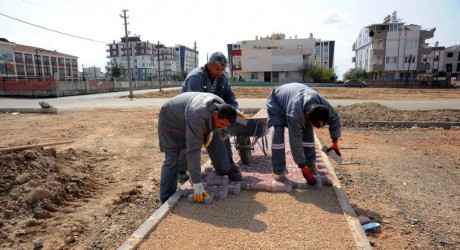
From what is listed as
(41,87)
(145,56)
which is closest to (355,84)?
(41,87)

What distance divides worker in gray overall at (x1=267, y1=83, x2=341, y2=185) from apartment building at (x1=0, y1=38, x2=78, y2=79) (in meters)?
46.2

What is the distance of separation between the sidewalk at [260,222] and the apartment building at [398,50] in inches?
1986

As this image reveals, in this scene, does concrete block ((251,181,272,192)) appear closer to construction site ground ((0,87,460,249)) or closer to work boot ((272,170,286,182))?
construction site ground ((0,87,460,249))

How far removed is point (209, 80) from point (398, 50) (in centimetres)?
5098

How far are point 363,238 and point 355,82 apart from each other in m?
40.7

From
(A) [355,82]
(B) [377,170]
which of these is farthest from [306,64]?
(B) [377,170]

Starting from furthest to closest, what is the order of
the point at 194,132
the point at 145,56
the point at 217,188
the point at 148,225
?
the point at 145,56
the point at 217,188
the point at 194,132
the point at 148,225

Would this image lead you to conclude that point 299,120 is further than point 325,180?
No

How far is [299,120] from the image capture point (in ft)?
11.6

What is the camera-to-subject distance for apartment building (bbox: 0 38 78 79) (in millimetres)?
46500

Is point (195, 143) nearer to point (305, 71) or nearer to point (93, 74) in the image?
point (305, 71)

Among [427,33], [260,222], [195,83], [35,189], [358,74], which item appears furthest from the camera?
[358,74]

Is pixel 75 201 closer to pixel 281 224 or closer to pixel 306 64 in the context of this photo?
pixel 281 224

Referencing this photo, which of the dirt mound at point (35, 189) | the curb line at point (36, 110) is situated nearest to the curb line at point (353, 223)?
the dirt mound at point (35, 189)
